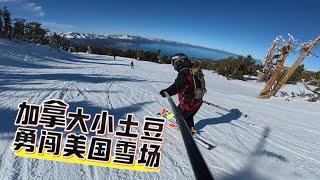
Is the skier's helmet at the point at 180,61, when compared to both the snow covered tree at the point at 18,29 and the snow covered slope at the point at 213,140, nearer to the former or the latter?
the snow covered slope at the point at 213,140

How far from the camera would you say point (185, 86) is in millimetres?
7137

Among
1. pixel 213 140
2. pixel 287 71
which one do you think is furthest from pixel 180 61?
pixel 287 71

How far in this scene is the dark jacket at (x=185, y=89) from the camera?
702cm

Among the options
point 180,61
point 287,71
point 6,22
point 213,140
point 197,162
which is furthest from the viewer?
point 6,22

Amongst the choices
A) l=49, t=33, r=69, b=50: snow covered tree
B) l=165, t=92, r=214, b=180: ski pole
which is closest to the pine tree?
l=49, t=33, r=69, b=50: snow covered tree

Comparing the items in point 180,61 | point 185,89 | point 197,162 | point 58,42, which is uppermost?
point 180,61

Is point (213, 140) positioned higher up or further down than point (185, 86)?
further down

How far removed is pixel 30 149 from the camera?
547cm

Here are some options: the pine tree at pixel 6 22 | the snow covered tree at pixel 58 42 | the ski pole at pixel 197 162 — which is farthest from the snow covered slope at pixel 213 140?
the snow covered tree at pixel 58 42

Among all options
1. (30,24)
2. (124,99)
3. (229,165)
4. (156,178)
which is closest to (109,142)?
(156,178)

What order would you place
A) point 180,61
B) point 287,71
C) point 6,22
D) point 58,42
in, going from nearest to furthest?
point 180,61 < point 287,71 < point 6,22 < point 58,42

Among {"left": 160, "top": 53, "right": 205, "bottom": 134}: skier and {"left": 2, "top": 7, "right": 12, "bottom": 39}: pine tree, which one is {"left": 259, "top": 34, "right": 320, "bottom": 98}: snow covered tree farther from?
{"left": 2, "top": 7, "right": 12, "bottom": 39}: pine tree

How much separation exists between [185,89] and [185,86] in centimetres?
11

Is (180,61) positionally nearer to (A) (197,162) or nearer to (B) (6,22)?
(A) (197,162)
